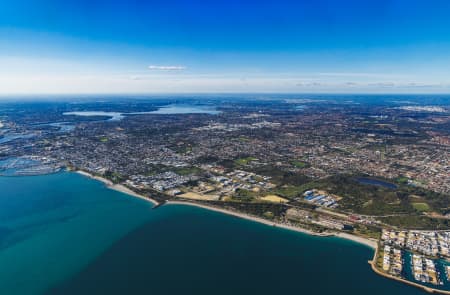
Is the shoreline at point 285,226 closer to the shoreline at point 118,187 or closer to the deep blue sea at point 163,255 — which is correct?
the deep blue sea at point 163,255

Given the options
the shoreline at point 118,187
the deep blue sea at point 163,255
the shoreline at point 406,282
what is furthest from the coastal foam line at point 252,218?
the shoreline at point 406,282

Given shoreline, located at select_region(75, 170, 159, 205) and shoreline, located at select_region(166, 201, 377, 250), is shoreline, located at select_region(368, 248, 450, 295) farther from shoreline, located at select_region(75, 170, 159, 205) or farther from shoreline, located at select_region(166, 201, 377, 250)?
shoreline, located at select_region(75, 170, 159, 205)

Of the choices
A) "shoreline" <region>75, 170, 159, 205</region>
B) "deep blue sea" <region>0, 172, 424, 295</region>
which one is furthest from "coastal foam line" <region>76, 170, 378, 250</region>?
"deep blue sea" <region>0, 172, 424, 295</region>

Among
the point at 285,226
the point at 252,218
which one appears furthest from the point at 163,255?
the point at 285,226

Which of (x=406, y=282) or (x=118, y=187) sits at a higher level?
(x=118, y=187)

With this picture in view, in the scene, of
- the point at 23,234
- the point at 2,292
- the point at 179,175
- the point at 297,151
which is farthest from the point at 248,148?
the point at 2,292

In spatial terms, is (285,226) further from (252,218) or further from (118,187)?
(118,187)

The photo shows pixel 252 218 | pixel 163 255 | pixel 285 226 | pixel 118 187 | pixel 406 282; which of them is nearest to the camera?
pixel 406 282

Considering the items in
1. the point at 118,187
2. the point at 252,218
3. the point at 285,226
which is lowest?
the point at 285,226
